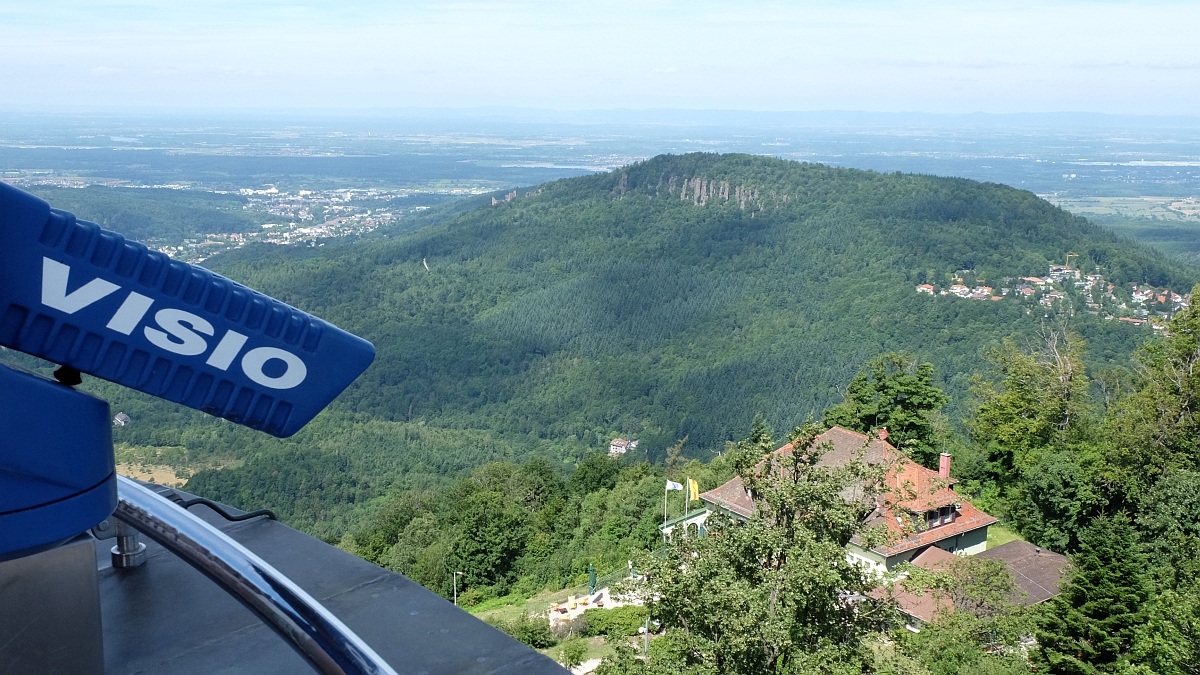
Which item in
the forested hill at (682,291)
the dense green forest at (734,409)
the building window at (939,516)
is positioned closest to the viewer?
the dense green forest at (734,409)

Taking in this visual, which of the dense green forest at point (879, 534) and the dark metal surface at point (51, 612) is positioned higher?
the dark metal surface at point (51, 612)

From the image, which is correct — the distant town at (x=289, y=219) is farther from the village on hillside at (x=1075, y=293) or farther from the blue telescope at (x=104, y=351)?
the blue telescope at (x=104, y=351)

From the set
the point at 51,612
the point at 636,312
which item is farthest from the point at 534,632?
the point at 636,312

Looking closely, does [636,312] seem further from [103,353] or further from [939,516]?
[103,353]

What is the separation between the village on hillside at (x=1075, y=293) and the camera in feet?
246

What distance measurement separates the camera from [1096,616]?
56.5 feet

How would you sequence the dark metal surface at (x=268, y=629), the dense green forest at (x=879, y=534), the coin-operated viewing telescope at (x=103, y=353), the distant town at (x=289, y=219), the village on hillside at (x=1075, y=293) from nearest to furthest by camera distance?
the coin-operated viewing telescope at (x=103, y=353) → the dark metal surface at (x=268, y=629) → the dense green forest at (x=879, y=534) → the village on hillside at (x=1075, y=293) → the distant town at (x=289, y=219)

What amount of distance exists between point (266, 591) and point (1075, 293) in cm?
9046

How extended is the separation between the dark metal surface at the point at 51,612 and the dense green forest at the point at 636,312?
56535mm

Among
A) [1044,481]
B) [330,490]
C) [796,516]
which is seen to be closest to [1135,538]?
[1044,481]

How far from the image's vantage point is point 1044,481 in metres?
27.0

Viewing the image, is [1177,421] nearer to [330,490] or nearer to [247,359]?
[247,359]

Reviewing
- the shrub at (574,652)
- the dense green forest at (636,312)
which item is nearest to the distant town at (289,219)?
the dense green forest at (636,312)

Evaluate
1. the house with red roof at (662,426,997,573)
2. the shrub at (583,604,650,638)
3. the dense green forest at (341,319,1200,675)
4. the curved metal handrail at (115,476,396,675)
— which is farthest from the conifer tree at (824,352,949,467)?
the curved metal handrail at (115,476,396,675)
